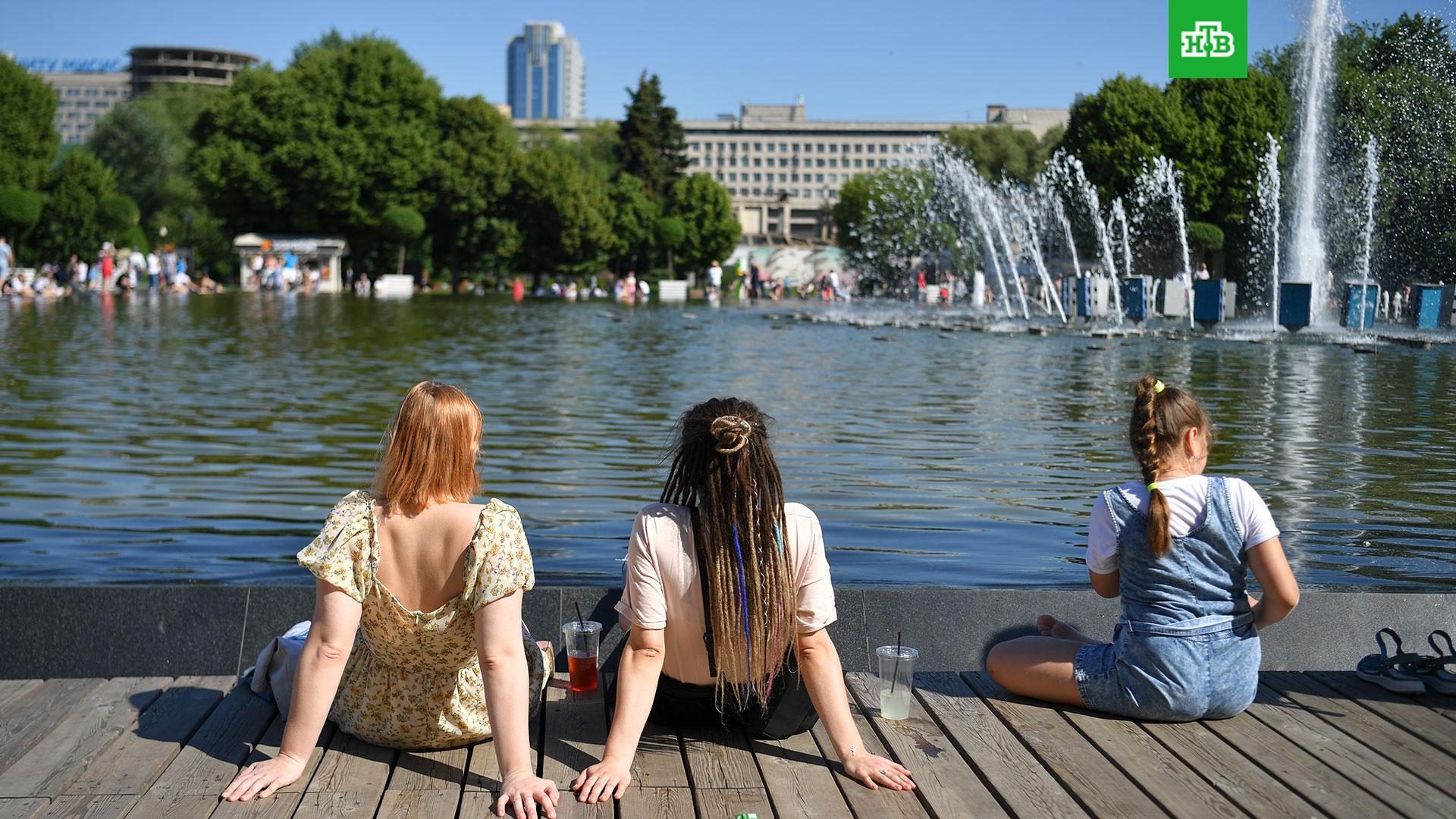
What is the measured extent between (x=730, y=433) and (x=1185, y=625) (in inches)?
60.3

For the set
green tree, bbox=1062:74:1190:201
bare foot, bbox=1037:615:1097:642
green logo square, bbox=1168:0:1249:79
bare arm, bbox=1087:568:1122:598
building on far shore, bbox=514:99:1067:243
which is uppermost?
building on far shore, bbox=514:99:1067:243

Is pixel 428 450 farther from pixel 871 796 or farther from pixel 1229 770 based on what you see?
pixel 1229 770

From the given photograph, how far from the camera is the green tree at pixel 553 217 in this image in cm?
6925

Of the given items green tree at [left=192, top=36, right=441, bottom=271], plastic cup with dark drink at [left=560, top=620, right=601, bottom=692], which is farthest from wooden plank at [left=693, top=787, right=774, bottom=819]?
green tree at [left=192, top=36, right=441, bottom=271]

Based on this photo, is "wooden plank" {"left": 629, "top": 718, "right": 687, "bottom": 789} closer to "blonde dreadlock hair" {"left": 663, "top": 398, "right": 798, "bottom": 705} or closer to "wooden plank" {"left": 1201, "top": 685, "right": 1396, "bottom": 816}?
"blonde dreadlock hair" {"left": 663, "top": 398, "right": 798, "bottom": 705}

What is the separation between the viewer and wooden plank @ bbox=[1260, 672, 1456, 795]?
12.0ft

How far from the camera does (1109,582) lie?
422 cm

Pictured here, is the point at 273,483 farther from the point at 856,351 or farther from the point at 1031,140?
the point at 1031,140

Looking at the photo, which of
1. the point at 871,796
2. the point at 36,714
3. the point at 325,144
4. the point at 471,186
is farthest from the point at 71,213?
the point at 871,796

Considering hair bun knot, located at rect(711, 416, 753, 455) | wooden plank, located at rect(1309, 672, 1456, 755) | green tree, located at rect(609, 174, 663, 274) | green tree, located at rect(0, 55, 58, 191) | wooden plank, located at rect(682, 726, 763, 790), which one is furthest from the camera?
green tree, located at rect(609, 174, 663, 274)

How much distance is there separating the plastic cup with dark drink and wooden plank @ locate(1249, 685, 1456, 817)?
2.02 meters

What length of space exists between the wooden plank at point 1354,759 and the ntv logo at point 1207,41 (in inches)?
339

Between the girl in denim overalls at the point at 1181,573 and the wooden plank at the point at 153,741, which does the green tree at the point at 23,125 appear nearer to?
the wooden plank at the point at 153,741

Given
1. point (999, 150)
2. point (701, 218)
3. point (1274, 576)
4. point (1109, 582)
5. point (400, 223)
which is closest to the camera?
point (1274, 576)
